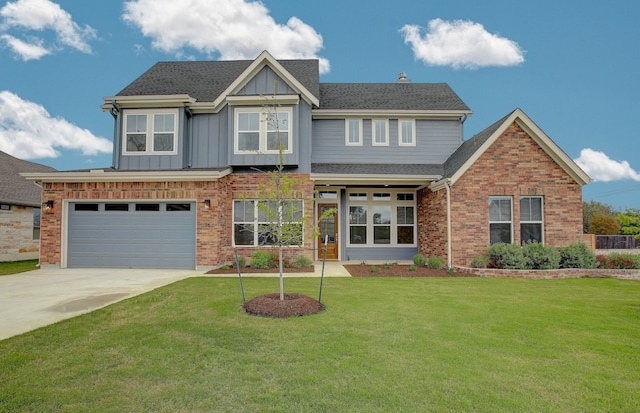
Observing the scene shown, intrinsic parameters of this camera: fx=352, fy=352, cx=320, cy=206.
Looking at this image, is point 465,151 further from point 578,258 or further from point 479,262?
point 578,258

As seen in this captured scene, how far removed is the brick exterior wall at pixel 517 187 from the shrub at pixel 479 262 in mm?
729

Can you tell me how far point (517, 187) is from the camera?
12.5m

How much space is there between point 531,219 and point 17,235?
2313 cm

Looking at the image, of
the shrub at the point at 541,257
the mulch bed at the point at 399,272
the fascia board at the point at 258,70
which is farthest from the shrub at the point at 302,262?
the shrub at the point at 541,257

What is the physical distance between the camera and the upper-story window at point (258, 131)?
13602 mm

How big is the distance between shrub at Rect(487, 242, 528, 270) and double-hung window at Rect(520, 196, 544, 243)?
1.36 metres

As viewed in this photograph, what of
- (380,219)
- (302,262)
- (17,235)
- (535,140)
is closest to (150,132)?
(302,262)

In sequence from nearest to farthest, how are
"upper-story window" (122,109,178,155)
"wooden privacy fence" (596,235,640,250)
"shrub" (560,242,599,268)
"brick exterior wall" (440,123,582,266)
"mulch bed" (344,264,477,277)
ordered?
"mulch bed" (344,264,477,277) → "shrub" (560,242,599,268) → "brick exterior wall" (440,123,582,266) → "upper-story window" (122,109,178,155) → "wooden privacy fence" (596,235,640,250)

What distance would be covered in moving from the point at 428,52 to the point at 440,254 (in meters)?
13.9

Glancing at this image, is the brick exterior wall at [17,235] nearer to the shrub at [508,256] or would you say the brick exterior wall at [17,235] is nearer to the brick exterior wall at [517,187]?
the brick exterior wall at [517,187]

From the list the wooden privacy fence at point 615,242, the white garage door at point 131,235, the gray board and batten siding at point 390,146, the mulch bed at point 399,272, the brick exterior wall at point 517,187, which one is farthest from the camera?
the wooden privacy fence at point 615,242

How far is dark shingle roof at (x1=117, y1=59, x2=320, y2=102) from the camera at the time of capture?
14852mm

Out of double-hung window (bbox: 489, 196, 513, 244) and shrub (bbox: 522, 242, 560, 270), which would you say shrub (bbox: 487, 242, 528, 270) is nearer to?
shrub (bbox: 522, 242, 560, 270)

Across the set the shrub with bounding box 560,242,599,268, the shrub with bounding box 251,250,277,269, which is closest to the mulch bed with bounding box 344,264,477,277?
the shrub with bounding box 251,250,277,269
